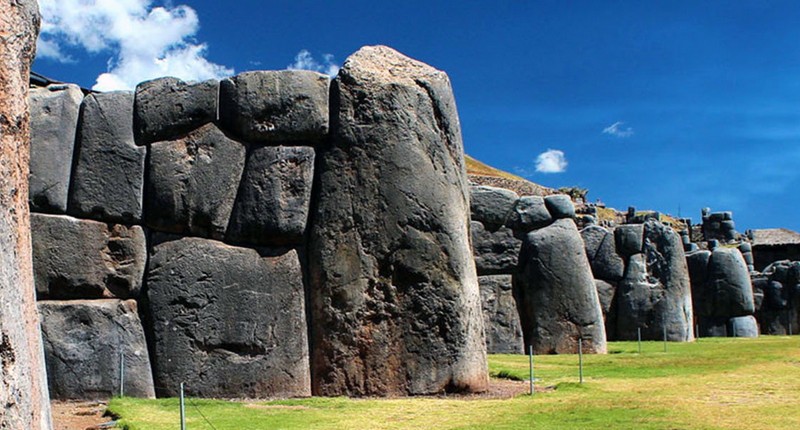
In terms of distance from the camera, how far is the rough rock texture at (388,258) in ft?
40.1

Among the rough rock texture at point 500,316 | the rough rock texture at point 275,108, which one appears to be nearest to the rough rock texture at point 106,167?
the rough rock texture at point 275,108

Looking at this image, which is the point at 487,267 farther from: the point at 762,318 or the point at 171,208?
the point at 762,318

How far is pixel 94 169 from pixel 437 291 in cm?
523

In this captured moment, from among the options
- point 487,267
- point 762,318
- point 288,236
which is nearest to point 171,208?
point 288,236

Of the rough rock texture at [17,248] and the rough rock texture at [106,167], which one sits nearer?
the rough rock texture at [17,248]

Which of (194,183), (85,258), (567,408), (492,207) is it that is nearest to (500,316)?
(492,207)

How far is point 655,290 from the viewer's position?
26578mm

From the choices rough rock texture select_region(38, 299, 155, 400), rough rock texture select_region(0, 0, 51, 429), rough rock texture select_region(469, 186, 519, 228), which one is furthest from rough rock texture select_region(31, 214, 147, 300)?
rough rock texture select_region(469, 186, 519, 228)

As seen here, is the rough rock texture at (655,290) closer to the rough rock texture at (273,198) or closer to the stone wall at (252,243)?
the stone wall at (252,243)

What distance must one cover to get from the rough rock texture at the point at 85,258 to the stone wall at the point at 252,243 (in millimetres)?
20

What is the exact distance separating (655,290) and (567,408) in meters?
16.8

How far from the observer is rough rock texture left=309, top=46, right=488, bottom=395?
1222cm

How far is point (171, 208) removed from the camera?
12500 millimetres

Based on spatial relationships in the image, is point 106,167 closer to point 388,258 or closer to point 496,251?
point 388,258
